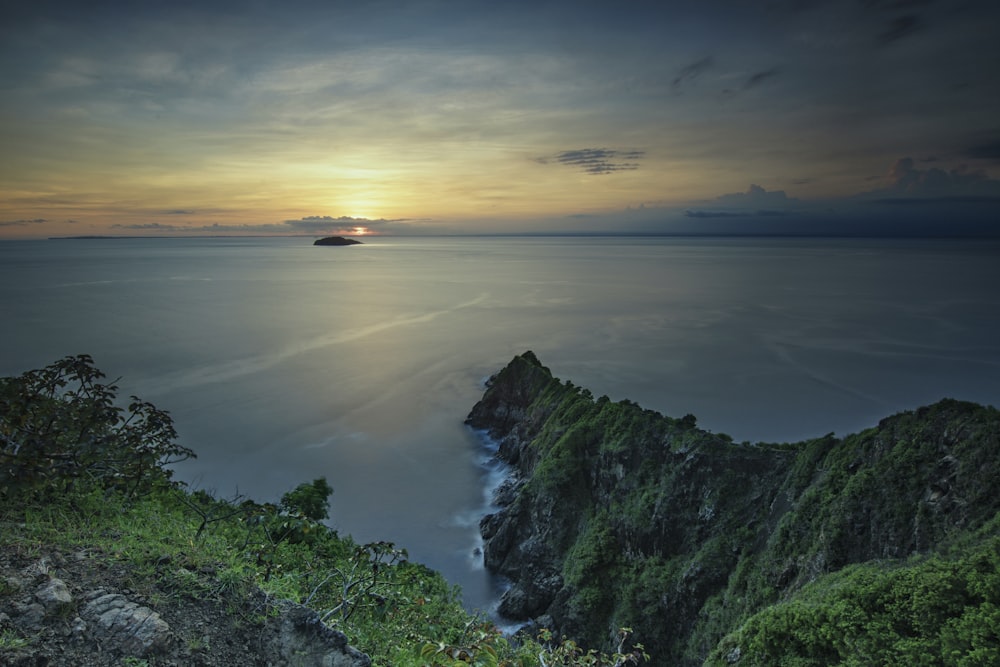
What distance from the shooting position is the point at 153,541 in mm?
7938

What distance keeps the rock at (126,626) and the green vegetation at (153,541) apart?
274 mm

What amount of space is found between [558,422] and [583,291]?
9582cm

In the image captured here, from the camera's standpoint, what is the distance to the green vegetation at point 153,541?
7230 millimetres

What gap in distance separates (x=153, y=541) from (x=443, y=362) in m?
58.5

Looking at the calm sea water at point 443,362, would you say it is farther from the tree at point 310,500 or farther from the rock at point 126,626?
the rock at point 126,626

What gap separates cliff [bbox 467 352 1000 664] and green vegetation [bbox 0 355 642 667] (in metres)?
7.73

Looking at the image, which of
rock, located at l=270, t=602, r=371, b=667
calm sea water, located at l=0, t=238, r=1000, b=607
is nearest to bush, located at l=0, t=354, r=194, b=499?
rock, located at l=270, t=602, r=371, b=667

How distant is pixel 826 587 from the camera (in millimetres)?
12336

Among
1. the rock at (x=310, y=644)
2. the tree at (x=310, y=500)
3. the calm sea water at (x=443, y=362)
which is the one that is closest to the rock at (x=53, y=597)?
the rock at (x=310, y=644)

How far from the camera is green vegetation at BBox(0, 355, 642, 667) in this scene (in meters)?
7.23

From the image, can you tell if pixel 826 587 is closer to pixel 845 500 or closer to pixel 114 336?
pixel 845 500

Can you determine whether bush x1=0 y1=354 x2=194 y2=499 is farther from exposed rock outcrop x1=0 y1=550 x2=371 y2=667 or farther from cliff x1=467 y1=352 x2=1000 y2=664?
cliff x1=467 y1=352 x2=1000 y2=664

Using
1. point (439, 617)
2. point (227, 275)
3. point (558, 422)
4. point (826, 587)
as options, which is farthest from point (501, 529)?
point (227, 275)

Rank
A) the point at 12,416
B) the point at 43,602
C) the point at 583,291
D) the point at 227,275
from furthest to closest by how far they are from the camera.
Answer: the point at 227,275 → the point at 583,291 → the point at 12,416 → the point at 43,602
